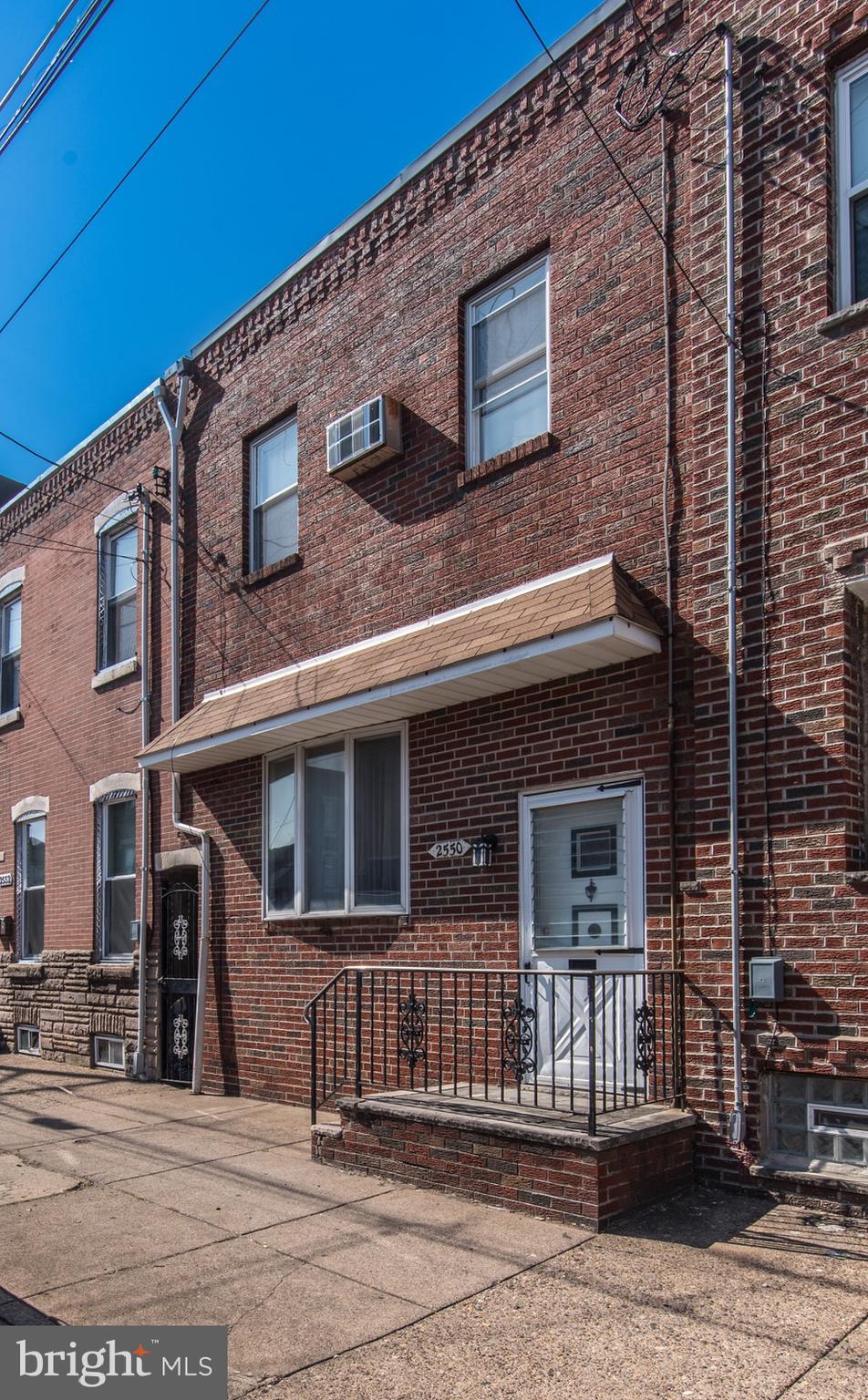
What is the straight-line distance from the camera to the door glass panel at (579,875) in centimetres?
723

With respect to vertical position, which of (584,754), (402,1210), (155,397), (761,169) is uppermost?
(155,397)

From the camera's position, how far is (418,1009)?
786cm

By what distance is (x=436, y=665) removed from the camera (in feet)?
25.3

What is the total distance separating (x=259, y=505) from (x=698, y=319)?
5339 millimetres

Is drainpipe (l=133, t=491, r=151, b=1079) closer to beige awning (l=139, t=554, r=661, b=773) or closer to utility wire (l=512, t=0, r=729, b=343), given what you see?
beige awning (l=139, t=554, r=661, b=773)

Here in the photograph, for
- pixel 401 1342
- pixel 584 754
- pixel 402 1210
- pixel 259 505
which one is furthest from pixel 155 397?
pixel 401 1342

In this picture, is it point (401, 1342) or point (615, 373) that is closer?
point (401, 1342)

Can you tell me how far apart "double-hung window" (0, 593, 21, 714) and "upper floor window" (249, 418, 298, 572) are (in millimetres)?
5960

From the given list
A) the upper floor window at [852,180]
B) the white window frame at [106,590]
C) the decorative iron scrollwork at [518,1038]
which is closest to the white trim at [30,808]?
the white window frame at [106,590]

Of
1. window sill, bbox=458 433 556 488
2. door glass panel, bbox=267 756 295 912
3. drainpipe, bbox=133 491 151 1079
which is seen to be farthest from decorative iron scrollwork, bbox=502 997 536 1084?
drainpipe, bbox=133 491 151 1079

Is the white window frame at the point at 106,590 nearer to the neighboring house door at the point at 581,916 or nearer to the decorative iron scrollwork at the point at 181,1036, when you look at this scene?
the decorative iron scrollwork at the point at 181,1036

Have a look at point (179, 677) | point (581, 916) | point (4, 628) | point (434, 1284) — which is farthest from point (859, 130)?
point (4, 628)

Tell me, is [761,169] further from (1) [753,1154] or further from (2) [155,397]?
(2) [155,397]

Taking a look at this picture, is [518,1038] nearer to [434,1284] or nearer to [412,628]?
[434,1284]
